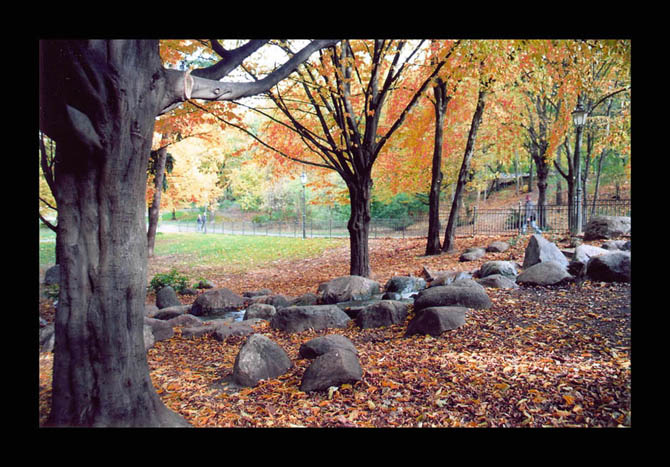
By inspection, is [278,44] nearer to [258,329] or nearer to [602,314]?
[258,329]

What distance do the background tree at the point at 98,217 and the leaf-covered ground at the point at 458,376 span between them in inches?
15.3

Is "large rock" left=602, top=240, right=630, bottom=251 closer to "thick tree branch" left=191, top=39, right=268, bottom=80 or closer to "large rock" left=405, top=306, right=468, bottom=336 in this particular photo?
"large rock" left=405, top=306, right=468, bottom=336

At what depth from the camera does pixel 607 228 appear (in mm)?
11391

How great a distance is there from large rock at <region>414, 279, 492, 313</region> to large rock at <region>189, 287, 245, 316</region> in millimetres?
3989

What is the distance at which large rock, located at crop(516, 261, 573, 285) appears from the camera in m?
6.92

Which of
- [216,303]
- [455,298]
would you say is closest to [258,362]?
[455,298]

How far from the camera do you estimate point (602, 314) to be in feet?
17.0

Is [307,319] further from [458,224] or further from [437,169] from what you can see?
[458,224]

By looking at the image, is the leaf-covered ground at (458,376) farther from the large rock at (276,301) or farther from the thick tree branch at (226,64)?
the thick tree branch at (226,64)

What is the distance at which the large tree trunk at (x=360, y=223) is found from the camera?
360 inches

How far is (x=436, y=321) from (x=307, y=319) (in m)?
1.98

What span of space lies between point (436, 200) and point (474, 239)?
2.57m

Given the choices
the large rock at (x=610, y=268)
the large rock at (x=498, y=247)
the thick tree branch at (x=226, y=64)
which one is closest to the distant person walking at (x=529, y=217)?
the large rock at (x=498, y=247)
